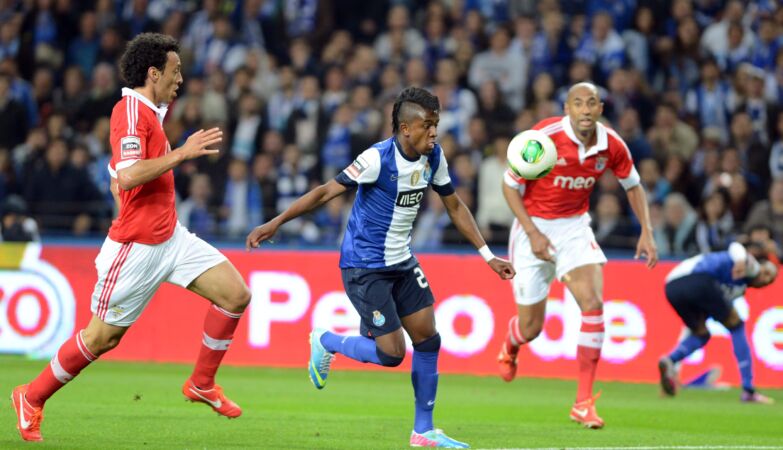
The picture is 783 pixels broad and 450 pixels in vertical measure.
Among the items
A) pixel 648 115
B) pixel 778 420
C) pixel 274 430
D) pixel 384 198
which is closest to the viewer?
pixel 384 198

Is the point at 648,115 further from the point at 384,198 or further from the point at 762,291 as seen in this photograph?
the point at 384,198

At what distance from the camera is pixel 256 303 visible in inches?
605

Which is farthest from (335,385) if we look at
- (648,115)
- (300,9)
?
(300,9)

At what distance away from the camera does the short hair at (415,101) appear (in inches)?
329

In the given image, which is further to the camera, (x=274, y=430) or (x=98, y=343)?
(x=274, y=430)

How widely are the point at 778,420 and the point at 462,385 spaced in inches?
148

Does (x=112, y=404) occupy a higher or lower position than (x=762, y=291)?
lower

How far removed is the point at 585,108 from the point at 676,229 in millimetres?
5614

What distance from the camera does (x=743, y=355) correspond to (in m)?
12.7

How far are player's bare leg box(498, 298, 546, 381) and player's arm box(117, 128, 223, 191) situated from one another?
4190mm

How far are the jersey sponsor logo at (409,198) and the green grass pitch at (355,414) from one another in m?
1.58

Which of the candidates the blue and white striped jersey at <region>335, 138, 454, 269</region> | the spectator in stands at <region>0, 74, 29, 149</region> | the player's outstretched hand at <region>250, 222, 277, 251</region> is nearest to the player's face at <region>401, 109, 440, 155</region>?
the blue and white striped jersey at <region>335, 138, 454, 269</region>

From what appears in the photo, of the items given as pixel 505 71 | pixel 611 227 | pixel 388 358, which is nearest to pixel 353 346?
pixel 388 358

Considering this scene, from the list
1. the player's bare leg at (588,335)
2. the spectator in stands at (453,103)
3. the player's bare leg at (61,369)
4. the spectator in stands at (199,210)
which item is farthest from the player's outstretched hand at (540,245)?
the spectator in stands at (199,210)
